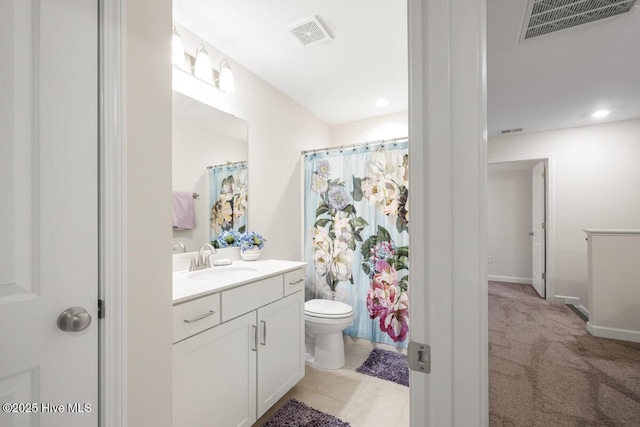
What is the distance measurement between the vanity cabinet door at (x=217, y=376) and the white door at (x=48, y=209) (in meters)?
0.36

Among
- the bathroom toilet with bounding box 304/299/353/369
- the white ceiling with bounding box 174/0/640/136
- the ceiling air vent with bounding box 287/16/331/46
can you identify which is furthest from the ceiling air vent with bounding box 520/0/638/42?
the bathroom toilet with bounding box 304/299/353/369

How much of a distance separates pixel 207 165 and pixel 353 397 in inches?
78.8

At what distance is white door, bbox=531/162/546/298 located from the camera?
1.70 m

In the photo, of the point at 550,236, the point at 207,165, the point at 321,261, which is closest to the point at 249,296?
the point at 207,165

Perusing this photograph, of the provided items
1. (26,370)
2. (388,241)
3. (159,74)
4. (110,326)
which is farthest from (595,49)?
(26,370)

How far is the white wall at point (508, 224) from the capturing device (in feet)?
2.10

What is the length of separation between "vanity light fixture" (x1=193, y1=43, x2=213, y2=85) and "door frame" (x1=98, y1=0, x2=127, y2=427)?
882mm

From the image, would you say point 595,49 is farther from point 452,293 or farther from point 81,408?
point 81,408

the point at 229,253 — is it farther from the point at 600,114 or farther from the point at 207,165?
the point at 600,114

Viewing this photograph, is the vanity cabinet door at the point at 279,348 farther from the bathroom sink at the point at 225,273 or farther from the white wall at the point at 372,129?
the white wall at the point at 372,129

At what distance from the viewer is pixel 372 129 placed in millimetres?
3258

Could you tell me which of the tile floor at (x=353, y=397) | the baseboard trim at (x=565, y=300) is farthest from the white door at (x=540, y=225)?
the tile floor at (x=353, y=397)

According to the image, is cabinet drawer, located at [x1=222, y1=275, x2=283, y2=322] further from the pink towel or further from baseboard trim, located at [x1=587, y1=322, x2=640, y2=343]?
baseboard trim, located at [x1=587, y1=322, x2=640, y2=343]

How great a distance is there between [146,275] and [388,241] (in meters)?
1.93
